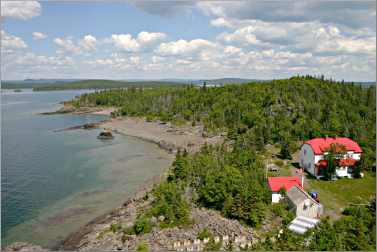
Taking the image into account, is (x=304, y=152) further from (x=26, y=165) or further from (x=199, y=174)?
(x=26, y=165)

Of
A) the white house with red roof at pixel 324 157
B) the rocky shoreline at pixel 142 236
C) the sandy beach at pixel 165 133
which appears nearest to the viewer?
the rocky shoreline at pixel 142 236

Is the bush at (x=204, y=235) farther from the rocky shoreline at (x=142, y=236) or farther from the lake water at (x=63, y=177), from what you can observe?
the lake water at (x=63, y=177)

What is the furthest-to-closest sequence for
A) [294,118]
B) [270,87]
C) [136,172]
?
[270,87] → [294,118] → [136,172]

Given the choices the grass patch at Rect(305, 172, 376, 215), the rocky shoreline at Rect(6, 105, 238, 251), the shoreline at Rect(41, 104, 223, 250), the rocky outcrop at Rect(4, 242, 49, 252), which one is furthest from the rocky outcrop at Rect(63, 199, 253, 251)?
the grass patch at Rect(305, 172, 376, 215)

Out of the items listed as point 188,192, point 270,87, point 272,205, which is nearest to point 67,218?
point 188,192

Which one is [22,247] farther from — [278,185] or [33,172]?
[278,185]

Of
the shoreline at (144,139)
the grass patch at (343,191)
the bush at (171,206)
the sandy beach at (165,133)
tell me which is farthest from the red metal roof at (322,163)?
the sandy beach at (165,133)
